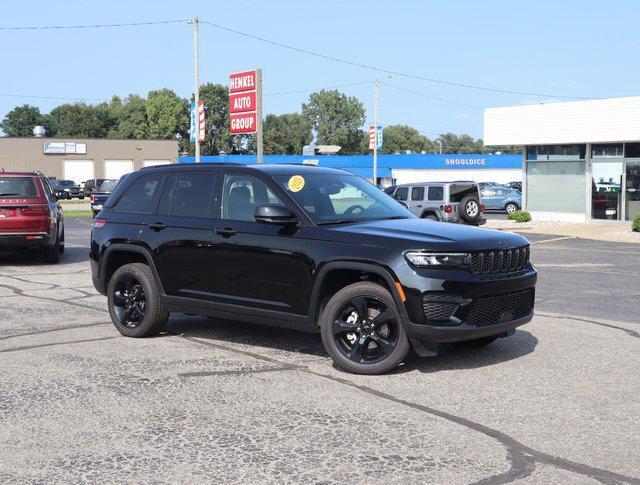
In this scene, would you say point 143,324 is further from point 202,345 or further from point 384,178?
point 384,178

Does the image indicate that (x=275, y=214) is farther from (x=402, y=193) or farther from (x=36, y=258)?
(x=402, y=193)

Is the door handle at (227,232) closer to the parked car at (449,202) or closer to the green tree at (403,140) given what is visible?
the parked car at (449,202)

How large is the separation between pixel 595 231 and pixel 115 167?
63.4m

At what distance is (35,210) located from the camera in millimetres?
15430

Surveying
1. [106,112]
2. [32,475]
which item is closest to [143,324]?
[32,475]

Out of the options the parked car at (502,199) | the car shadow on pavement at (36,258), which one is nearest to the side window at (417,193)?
the car shadow on pavement at (36,258)

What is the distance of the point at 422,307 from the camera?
6297 mm

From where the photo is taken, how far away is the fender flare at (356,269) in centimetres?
639

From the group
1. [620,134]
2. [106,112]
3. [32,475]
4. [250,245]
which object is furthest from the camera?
[106,112]

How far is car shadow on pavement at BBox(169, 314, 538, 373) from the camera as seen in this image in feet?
23.1

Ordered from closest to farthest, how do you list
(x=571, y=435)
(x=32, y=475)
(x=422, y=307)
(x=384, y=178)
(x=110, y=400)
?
(x=32, y=475)
(x=571, y=435)
(x=110, y=400)
(x=422, y=307)
(x=384, y=178)

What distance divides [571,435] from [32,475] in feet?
10.7

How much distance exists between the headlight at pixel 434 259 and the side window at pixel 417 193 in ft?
64.3

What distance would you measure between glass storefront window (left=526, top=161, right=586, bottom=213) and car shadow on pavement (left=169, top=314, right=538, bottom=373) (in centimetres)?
2456
